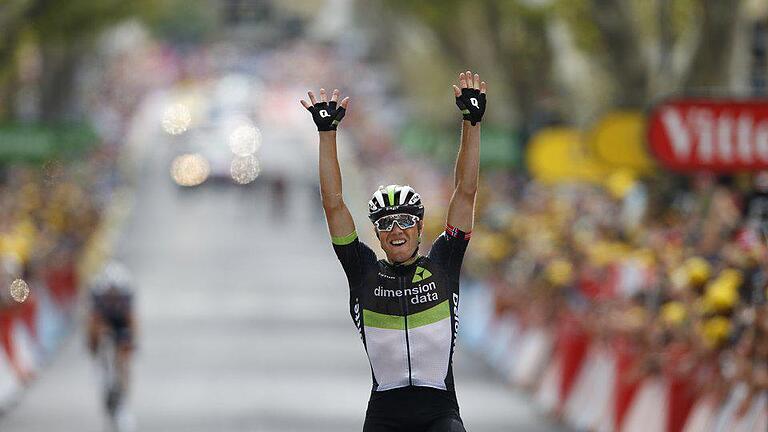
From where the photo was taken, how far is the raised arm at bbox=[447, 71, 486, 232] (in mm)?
10734

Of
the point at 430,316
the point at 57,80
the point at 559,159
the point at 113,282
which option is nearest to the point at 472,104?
the point at 430,316

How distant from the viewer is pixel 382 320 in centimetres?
1075

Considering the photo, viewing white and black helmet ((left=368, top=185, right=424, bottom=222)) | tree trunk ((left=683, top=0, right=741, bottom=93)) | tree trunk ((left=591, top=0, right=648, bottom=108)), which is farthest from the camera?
tree trunk ((left=591, top=0, right=648, bottom=108))

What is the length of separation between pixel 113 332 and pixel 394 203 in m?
11.2

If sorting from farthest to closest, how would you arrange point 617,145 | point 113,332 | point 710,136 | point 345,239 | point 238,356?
point 238,356 < point 617,145 < point 113,332 < point 710,136 < point 345,239

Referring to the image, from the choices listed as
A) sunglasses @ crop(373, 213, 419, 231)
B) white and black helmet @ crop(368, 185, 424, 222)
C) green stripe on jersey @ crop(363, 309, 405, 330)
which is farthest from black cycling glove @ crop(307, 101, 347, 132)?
green stripe on jersey @ crop(363, 309, 405, 330)

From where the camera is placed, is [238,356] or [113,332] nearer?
[113,332]

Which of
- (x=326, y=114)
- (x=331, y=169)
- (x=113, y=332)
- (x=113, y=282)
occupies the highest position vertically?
(x=326, y=114)

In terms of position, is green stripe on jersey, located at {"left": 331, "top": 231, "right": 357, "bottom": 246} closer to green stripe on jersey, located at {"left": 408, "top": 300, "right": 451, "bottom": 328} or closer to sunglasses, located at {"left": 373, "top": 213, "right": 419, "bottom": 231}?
sunglasses, located at {"left": 373, "top": 213, "right": 419, "bottom": 231}

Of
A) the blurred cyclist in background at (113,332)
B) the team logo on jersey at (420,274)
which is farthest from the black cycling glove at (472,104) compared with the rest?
the blurred cyclist in background at (113,332)

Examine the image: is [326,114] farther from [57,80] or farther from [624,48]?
[57,80]

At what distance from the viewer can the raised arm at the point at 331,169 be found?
10.6m

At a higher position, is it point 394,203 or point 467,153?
point 467,153

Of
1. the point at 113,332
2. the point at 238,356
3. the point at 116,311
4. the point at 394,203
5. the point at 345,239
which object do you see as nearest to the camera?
the point at 394,203
